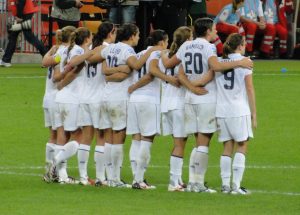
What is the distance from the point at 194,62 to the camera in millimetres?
17297

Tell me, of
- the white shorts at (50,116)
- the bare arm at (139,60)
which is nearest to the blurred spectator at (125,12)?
the white shorts at (50,116)

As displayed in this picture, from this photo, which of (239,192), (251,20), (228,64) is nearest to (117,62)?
(228,64)

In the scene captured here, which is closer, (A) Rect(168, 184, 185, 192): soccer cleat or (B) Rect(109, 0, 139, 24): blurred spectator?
(A) Rect(168, 184, 185, 192): soccer cleat

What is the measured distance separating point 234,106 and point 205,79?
498 mm

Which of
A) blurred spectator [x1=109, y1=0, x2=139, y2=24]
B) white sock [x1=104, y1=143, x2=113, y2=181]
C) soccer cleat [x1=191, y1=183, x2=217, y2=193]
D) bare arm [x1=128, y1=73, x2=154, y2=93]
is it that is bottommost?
soccer cleat [x1=191, y1=183, x2=217, y2=193]

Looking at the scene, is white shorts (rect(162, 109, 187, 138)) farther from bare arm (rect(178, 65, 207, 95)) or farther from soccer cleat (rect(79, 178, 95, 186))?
soccer cleat (rect(79, 178, 95, 186))

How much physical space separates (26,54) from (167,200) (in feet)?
55.7

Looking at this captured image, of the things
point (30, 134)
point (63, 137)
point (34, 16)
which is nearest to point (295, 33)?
point (34, 16)

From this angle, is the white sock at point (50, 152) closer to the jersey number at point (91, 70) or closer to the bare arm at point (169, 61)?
the jersey number at point (91, 70)

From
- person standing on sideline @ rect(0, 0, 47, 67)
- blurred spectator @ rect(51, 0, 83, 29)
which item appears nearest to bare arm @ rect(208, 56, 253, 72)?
blurred spectator @ rect(51, 0, 83, 29)

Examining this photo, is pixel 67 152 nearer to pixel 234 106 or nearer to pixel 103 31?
pixel 103 31

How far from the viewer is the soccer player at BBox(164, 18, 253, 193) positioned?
1723 centimetres

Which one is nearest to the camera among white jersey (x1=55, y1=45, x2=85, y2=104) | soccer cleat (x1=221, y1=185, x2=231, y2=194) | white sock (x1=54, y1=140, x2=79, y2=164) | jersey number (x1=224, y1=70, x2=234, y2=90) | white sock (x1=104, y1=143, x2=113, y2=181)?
jersey number (x1=224, y1=70, x2=234, y2=90)

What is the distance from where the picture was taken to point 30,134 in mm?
23469
